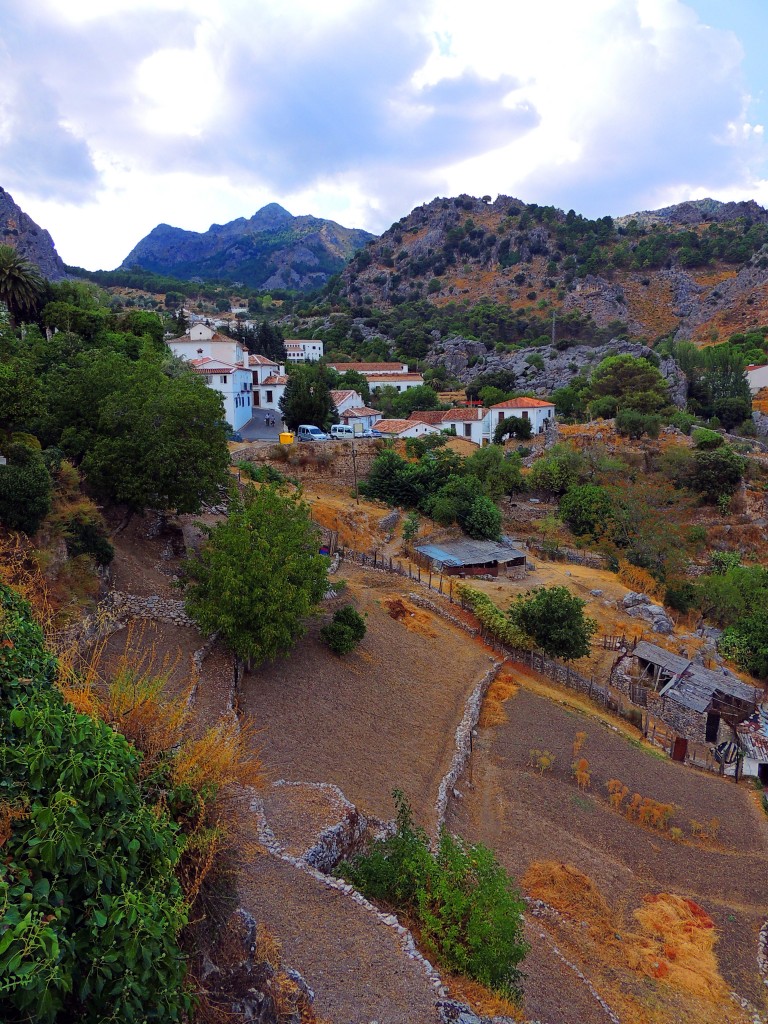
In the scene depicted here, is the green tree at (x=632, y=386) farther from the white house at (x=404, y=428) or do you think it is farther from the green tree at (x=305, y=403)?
the green tree at (x=305, y=403)

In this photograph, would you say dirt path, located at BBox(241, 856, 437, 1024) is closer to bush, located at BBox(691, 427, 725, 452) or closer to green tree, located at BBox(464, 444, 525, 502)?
green tree, located at BBox(464, 444, 525, 502)

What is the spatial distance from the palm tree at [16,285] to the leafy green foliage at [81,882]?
35.0 meters

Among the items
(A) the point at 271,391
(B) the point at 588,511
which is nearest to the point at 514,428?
(B) the point at 588,511

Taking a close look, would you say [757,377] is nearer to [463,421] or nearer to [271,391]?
[463,421]

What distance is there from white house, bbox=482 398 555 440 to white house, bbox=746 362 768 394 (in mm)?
23147

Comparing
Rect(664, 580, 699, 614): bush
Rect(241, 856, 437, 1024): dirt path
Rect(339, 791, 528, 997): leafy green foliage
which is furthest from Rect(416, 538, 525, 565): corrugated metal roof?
Rect(241, 856, 437, 1024): dirt path

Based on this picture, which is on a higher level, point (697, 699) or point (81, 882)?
point (81, 882)

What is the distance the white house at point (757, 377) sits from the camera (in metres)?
62.3

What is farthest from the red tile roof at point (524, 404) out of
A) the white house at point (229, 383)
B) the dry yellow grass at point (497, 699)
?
the dry yellow grass at point (497, 699)

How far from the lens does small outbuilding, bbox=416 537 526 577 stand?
1169 inches

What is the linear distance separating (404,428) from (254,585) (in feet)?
106

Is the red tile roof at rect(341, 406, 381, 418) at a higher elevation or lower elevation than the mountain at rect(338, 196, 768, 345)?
lower

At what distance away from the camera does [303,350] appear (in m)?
78.9

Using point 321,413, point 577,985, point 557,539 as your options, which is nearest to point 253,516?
point 577,985
